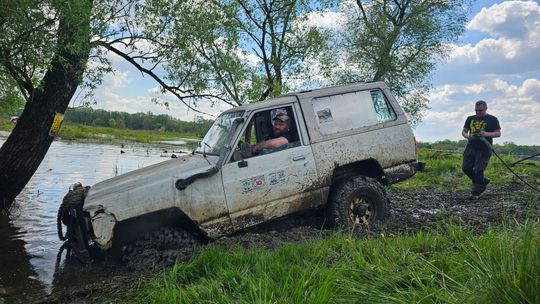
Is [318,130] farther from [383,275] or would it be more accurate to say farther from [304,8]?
[304,8]

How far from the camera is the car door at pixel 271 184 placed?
5531 millimetres

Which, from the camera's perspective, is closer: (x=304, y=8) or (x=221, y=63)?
(x=221, y=63)

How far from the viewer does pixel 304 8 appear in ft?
53.3

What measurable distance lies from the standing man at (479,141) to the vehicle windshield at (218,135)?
562cm

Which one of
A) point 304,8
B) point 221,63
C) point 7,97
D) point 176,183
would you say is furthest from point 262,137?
point 304,8

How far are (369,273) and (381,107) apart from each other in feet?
12.8

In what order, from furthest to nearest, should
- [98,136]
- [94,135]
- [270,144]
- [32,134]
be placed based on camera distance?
[94,135]
[98,136]
[32,134]
[270,144]

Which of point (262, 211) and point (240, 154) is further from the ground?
point (240, 154)

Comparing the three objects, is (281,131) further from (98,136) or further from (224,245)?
(98,136)

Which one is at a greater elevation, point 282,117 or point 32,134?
point 32,134

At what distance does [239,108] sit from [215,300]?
3.54 metres

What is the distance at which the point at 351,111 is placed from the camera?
6496mm

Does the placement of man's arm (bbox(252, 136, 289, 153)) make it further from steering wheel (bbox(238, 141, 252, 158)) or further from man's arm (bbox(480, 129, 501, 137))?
man's arm (bbox(480, 129, 501, 137))

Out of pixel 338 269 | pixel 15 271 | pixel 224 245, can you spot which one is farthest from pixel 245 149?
pixel 15 271
